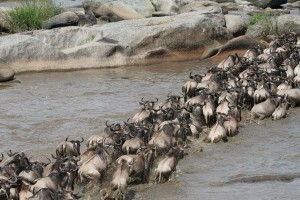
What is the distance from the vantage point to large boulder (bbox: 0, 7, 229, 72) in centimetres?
2033

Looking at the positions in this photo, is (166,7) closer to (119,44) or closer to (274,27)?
(274,27)

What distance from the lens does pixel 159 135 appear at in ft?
38.1

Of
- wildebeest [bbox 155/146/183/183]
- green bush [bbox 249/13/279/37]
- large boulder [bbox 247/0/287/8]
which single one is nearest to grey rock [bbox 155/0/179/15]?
green bush [bbox 249/13/279/37]

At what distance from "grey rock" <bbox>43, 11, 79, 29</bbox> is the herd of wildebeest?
782cm

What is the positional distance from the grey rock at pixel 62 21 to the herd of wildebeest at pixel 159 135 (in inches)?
308

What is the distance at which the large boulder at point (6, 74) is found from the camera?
18547mm

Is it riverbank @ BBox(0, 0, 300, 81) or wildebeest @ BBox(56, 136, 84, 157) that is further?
riverbank @ BBox(0, 0, 300, 81)

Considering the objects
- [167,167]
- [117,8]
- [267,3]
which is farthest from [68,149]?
[267,3]

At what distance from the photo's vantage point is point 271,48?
19.1m

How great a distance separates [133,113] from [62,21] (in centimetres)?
974

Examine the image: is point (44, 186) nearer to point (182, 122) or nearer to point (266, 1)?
point (182, 122)

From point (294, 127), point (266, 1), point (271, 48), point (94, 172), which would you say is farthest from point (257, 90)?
point (266, 1)

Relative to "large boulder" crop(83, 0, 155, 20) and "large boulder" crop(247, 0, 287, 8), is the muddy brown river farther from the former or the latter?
"large boulder" crop(247, 0, 287, 8)

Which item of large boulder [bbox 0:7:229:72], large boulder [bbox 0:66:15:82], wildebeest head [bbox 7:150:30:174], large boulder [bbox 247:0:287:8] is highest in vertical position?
wildebeest head [bbox 7:150:30:174]
